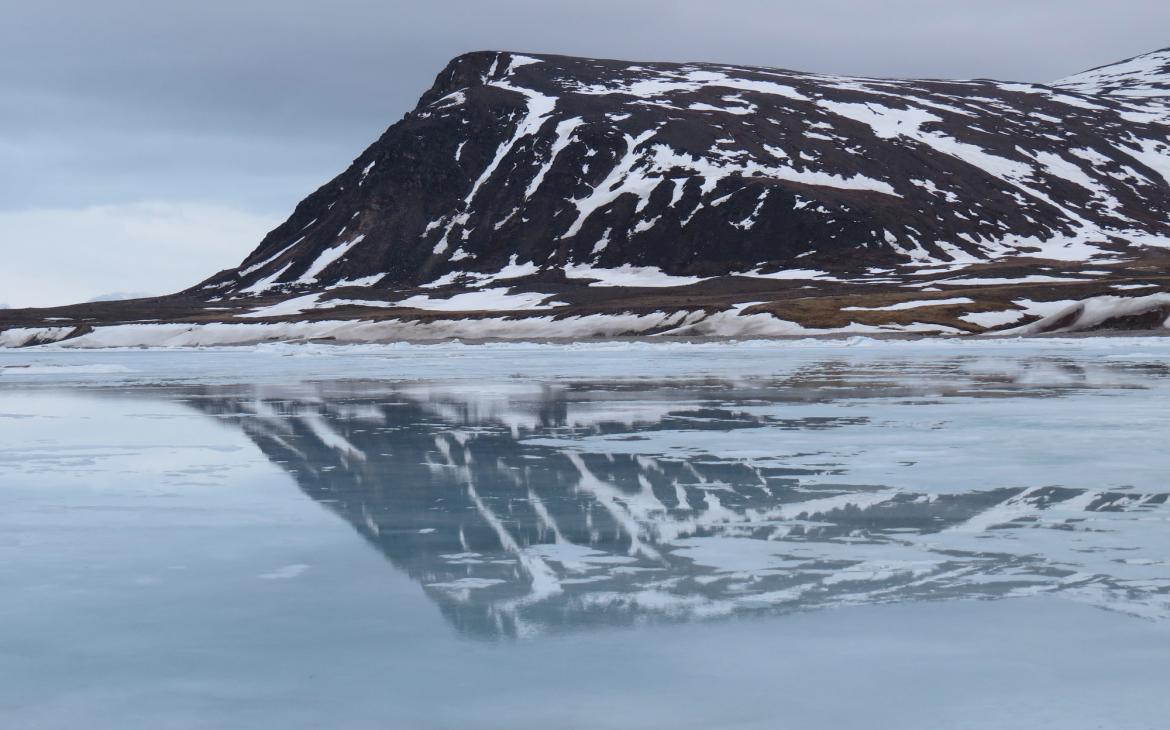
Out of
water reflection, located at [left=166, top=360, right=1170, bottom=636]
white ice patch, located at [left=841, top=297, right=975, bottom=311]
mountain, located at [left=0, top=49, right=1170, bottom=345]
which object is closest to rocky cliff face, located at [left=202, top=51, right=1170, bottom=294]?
mountain, located at [left=0, top=49, right=1170, bottom=345]

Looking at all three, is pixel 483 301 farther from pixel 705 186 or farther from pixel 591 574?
pixel 591 574

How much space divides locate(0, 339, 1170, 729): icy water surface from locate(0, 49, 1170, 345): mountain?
82700 millimetres

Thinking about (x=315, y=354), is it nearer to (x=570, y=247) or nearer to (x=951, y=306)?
(x=951, y=306)

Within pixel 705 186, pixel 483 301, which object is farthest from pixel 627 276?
pixel 483 301

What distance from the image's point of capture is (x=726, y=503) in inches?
453

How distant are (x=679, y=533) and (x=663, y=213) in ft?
484

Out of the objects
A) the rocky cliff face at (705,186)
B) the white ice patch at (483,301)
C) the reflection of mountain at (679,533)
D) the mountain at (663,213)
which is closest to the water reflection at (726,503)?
the reflection of mountain at (679,533)

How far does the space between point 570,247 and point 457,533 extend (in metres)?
145

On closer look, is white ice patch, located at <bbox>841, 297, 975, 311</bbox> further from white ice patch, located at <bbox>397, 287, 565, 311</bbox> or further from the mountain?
white ice patch, located at <bbox>397, 287, 565, 311</bbox>

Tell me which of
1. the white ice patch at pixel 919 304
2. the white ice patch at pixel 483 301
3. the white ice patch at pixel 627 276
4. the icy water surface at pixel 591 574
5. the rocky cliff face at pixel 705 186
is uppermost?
the rocky cliff face at pixel 705 186

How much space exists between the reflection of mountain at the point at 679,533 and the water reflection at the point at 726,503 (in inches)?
1.1

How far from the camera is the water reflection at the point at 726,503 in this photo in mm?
7918

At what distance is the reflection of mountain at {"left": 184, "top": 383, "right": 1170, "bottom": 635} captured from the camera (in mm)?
7746

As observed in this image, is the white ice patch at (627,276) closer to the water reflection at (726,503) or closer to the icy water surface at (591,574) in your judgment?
the water reflection at (726,503)
